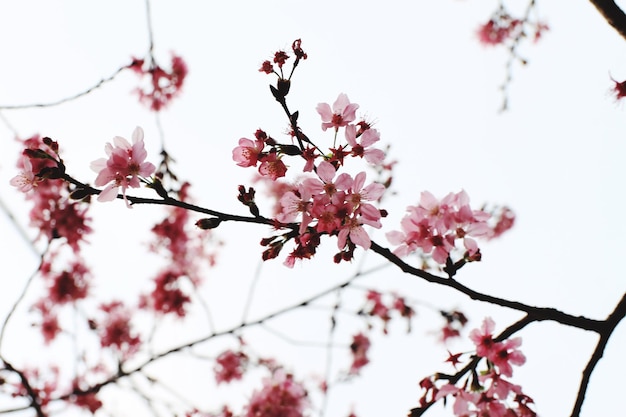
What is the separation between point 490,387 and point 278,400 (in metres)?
2.68

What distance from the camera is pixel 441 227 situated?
7.27ft

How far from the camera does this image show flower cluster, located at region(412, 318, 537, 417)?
2.33m

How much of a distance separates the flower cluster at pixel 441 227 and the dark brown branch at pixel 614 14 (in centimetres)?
121

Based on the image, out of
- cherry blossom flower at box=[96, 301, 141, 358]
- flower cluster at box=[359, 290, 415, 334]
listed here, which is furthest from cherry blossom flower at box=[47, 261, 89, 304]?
flower cluster at box=[359, 290, 415, 334]

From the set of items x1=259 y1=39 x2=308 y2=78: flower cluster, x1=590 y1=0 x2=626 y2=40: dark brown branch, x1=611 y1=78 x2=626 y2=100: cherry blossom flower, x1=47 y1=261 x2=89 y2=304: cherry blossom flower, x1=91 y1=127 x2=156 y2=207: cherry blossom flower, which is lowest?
x1=91 y1=127 x2=156 y2=207: cherry blossom flower

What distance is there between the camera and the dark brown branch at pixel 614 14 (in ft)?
8.18

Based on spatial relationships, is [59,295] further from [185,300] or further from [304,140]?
[304,140]

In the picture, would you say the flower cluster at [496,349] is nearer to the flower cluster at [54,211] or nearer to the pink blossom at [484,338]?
the pink blossom at [484,338]

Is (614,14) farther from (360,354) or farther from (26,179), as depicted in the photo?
(360,354)

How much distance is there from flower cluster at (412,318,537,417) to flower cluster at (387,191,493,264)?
19.1 inches

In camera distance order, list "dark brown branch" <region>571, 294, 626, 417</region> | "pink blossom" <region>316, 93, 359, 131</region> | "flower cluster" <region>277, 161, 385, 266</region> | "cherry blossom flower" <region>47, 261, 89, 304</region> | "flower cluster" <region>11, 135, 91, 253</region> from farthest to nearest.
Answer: "cherry blossom flower" <region>47, 261, 89, 304</region>, "flower cluster" <region>11, 135, 91, 253</region>, "dark brown branch" <region>571, 294, 626, 417</region>, "pink blossom" <region>316, 93, 359, 131</region>, "flower cluster" <region>277, 161, 385, 266</region>

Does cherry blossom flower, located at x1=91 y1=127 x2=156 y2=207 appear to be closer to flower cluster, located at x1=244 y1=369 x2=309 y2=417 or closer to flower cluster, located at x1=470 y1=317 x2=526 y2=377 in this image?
flower cluster, located at x1=470 y1=317 x2=526 y2=377

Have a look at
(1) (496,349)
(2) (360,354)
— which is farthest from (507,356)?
(2) (360,354)

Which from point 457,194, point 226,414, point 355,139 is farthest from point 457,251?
point 226,414
